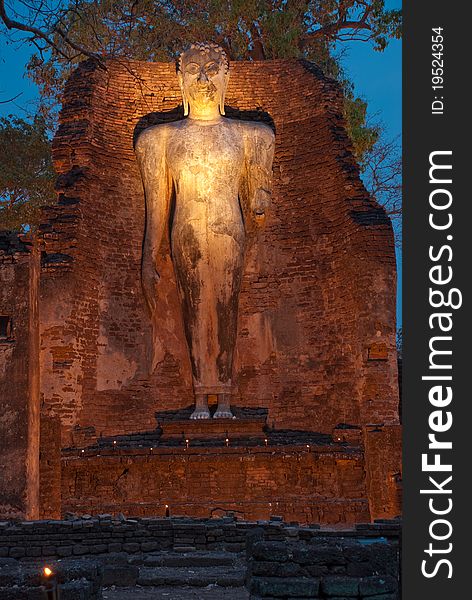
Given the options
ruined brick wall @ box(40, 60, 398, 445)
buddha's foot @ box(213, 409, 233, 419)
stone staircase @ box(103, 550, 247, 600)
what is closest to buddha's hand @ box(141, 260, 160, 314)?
ruined brick wall @ box(40, 60, 398, 445)

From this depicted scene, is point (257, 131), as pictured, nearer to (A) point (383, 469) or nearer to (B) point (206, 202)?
(B) point (206, 202)

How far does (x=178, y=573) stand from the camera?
9922 mm

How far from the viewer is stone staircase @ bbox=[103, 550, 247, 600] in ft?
30.5

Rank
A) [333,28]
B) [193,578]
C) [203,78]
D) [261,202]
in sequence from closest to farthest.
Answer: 1. [193,578]
2. [261,202]
3. [203,78]
4. [333,28]

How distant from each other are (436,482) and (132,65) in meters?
10.9

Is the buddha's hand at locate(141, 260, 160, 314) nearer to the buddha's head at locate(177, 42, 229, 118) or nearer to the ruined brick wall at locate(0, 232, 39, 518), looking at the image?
the ruined brick wall at locate(0, 232, 39, 518)

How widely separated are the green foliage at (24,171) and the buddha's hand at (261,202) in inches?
324

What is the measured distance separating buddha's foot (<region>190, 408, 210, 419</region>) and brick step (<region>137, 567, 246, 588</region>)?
4382mm

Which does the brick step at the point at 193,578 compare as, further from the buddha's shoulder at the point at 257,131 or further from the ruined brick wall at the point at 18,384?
the buddha's shoulder at the point at 257,131

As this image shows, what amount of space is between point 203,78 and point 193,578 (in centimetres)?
759

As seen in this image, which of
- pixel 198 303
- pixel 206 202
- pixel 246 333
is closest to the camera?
pixel 198 303

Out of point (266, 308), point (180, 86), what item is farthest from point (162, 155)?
point (266, 308)

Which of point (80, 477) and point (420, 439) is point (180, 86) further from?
point (420, 439)

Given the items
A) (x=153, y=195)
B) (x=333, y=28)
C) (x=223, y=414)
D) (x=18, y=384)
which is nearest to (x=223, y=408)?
(x=223, y=414)
